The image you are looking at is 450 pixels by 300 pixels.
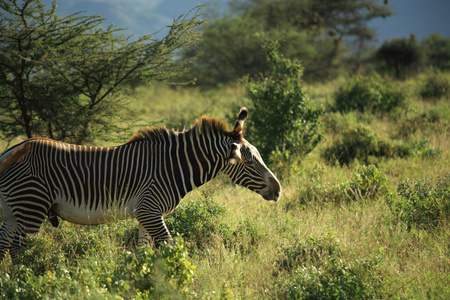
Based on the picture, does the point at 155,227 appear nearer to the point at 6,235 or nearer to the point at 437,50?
the point at 6,235

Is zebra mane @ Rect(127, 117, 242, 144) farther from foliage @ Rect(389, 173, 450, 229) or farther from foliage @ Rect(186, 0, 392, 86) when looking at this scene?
foliage @ Rect(186, 0, 392, 86)

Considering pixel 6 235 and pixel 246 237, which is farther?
pixel 246 237

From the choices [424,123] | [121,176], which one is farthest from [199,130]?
[424,123]

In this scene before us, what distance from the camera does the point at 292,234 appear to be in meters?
4.80

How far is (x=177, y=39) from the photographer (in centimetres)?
638

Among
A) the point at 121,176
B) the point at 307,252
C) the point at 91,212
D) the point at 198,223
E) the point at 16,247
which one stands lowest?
the point at 307,252

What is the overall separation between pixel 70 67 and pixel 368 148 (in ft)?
20.3

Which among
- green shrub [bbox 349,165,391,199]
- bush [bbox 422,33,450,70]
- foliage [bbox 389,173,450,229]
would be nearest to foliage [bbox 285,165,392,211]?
green shrub [bbox 349,165,391,199]

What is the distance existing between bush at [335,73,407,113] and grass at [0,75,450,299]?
163 inches

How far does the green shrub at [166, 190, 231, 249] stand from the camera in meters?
4.75

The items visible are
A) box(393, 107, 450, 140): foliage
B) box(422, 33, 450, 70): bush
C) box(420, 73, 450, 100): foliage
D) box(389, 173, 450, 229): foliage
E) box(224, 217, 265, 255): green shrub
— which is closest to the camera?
box(224, 217, 265, 255): green shrub

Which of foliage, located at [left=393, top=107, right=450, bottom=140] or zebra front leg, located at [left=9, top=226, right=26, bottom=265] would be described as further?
foliage, located at [left=393, top=107, right=450, bottom=140]

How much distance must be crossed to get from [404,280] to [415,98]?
1036 centimetres

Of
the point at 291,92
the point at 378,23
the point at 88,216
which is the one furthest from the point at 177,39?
the point at 378,23
